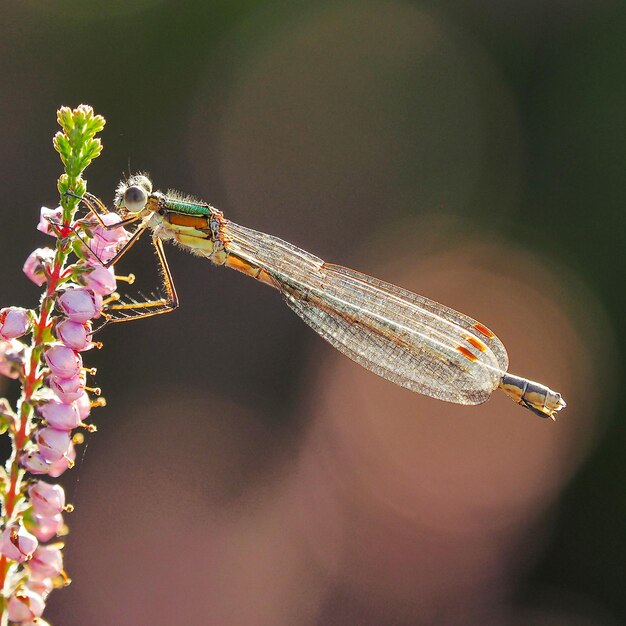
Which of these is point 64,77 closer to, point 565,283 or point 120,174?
point 120,174

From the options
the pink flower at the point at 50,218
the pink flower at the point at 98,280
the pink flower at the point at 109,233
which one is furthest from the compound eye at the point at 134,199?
the pink flower at the point at 98,280

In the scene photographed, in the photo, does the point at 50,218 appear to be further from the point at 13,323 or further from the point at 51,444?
the point at 51,444

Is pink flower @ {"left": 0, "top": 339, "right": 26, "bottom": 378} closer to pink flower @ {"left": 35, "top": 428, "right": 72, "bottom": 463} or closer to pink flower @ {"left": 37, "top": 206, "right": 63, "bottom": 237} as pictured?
pink flower @ {"left": 35, "top": 428, "right": 72, "bottom": 463}

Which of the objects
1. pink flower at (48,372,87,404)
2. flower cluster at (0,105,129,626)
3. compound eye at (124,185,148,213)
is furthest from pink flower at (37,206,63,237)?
compound eye at (124,185,148,213)

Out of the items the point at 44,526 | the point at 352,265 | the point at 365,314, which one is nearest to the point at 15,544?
the point at 44,526

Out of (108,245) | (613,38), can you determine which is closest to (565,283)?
(613,38)
